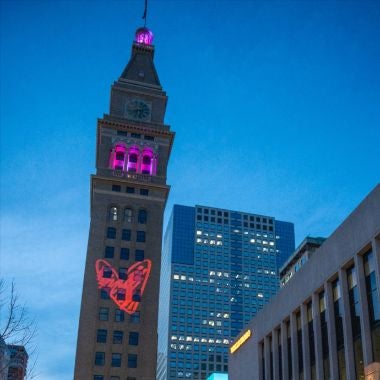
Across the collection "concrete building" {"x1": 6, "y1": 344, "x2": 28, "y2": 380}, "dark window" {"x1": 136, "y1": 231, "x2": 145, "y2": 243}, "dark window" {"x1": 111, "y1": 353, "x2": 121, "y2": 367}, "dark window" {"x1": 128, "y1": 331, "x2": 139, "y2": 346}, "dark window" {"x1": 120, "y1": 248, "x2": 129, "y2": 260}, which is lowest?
"concrete building" {"x1": 6, "y1": 344, "x2": 28, "y2": 380}

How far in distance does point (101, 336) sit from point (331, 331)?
2041 inches

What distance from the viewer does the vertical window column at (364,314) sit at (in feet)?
121

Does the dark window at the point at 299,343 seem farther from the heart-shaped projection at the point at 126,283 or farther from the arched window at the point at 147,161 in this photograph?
the arched window at the point at 147,161

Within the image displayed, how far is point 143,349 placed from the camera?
8762cm

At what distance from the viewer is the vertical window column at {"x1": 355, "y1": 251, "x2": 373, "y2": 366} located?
1449 inches

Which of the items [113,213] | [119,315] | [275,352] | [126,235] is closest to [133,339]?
[119,315]

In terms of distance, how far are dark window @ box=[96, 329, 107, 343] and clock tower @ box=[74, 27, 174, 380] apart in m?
0.15

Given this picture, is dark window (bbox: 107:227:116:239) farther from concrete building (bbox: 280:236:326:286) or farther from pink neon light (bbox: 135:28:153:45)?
pink neon light (bbox: 135:28:153:45)

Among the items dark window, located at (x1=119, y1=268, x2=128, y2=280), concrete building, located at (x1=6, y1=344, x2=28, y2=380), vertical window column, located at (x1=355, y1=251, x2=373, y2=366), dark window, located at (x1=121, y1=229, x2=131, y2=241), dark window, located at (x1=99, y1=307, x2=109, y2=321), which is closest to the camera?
concrete building, located at (x1=6, y1=344, x2=28, y2=380)

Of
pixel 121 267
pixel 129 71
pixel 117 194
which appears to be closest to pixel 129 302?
pixel 121 267

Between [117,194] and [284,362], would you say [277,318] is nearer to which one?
[284,362]

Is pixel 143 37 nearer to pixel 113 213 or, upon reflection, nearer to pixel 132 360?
pixel 113 213

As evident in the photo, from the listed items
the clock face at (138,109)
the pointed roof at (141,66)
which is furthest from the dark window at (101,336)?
the pointed roof at (141,66)

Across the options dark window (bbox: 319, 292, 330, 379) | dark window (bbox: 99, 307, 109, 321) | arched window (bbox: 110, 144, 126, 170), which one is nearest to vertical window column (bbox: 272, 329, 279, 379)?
dark window (bbox: 319, 292, 330, 379)
